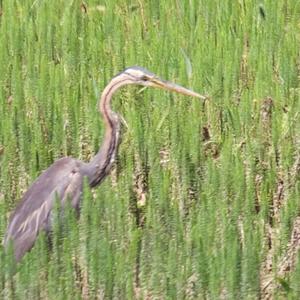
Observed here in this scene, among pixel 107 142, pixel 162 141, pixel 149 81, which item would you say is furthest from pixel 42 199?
pixel 149 81

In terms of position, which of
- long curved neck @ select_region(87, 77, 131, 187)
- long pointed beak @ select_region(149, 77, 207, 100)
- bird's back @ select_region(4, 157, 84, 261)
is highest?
long pointed beak @ select_region(149, 77, 207, 100)

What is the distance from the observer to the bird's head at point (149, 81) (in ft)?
17.3

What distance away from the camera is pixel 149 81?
5316mm

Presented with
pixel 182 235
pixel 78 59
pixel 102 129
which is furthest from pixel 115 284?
pixel 78 59

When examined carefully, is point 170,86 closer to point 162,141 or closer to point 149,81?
point 149,81

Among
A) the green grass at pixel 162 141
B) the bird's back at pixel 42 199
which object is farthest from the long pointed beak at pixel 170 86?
the bird's back at pixel 42 199

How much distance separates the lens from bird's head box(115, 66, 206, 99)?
5.27 meters

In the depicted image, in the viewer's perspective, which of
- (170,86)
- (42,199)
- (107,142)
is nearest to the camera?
(42,199)

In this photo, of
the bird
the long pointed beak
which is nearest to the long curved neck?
the bird

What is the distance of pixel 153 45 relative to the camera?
608 cm

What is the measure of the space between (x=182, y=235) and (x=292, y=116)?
3.62 ft

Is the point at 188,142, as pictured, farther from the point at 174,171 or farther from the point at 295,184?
the point at 295,184

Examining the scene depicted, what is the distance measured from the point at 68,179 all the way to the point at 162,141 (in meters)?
0.43

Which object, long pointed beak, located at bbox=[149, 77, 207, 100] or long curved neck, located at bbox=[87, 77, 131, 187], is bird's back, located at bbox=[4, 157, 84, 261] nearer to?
long curved neck, located at bbox=[87, 77, 131, 187]
